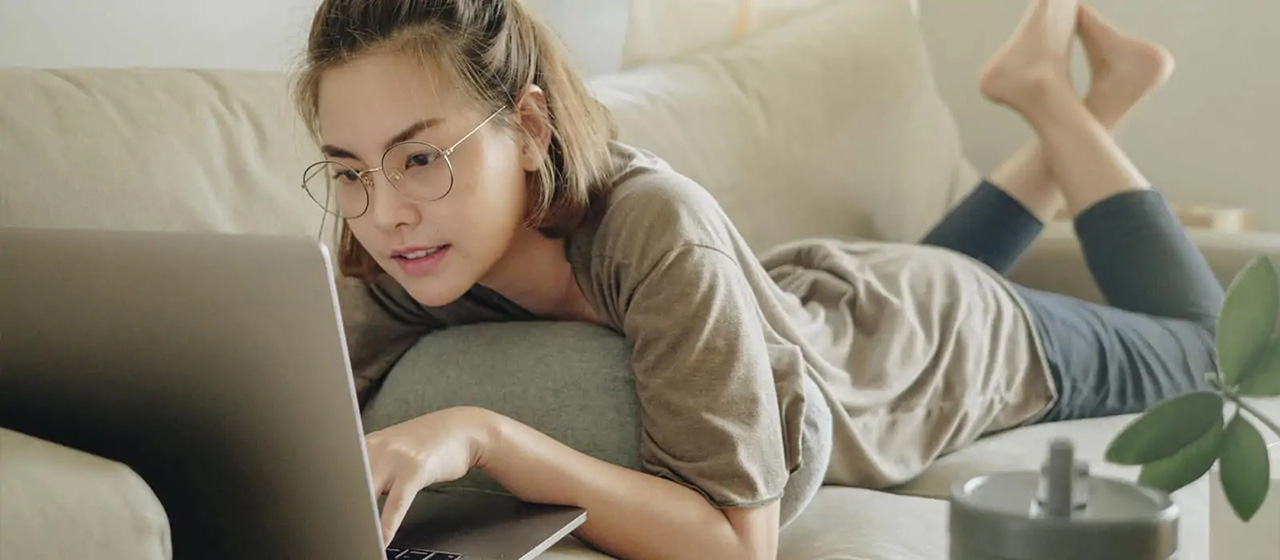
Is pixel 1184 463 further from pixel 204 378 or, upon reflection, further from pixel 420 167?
pixel 420 167

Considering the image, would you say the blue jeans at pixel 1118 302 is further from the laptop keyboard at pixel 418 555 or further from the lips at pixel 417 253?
the laptop keyboard at pixel 418 555

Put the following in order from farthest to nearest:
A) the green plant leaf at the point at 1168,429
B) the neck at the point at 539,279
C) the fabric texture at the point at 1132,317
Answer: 1. the fabric texture at the point at 1132,317
2. the neck at the point at 539,279
3. the green plant leaf at the point at 1168,429

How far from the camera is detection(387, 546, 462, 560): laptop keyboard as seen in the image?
0.89 metres

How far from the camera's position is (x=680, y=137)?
1.82m

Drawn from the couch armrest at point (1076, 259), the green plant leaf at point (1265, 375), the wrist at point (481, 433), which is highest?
the green plant leaf at point (1265, 375)

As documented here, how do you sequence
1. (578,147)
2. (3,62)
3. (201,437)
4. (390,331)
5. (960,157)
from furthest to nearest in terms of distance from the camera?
(960,157) → (3,62) → (390,331) → (578,147) → (201,437)

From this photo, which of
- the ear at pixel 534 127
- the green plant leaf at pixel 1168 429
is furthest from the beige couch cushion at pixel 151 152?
the green plant leaf at pixel 1168 429

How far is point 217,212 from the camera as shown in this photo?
4.02ft

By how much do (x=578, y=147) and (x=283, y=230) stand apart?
0.29 m

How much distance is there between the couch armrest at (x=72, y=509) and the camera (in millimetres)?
650

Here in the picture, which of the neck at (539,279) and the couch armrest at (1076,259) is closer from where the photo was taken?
the neck at (539,279)

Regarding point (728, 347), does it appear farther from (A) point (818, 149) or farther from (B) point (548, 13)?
(B) point (548, 13)

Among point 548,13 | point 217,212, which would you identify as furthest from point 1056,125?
point 217,212

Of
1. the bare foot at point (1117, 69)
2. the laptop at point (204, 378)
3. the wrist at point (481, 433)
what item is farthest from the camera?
the bare foot at point (1117, 69)
